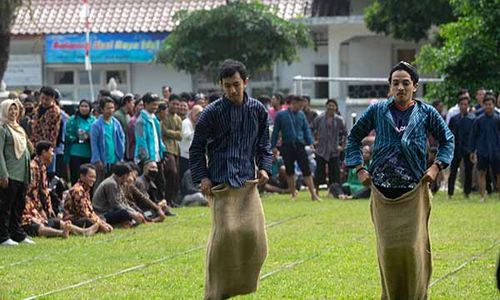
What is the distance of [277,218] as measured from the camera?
64.7 feet

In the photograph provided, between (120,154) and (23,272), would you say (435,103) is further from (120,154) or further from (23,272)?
(23,272)

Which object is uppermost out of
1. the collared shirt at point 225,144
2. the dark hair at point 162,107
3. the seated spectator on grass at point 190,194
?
the collared shirt at point 225,144

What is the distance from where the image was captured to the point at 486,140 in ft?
75.5

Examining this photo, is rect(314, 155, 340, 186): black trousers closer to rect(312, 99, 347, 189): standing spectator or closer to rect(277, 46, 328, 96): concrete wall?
rect(312, 99, 347, 189): standing spectator

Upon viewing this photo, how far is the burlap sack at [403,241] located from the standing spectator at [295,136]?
43.6ft

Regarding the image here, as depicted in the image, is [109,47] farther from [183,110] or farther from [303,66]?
[183,110]

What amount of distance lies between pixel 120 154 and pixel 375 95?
1603 centimetres

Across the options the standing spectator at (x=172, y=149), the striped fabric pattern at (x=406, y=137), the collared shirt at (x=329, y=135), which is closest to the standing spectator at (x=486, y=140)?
the collared shirt at (x=329, y=135)

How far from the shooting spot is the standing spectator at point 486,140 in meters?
23.0

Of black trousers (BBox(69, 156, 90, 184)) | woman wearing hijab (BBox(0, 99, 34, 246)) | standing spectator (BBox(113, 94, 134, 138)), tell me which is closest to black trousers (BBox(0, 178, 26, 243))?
woman wearing hijab (BBox(0, 99, 34, 246))

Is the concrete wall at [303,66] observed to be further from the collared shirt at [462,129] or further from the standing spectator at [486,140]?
the standing spectator at [486,140]

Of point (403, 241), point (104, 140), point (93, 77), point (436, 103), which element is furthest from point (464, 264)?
point (93, 77)

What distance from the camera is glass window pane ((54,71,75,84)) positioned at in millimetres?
42188

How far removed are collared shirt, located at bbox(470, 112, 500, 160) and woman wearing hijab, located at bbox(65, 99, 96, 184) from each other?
7.15 meters
